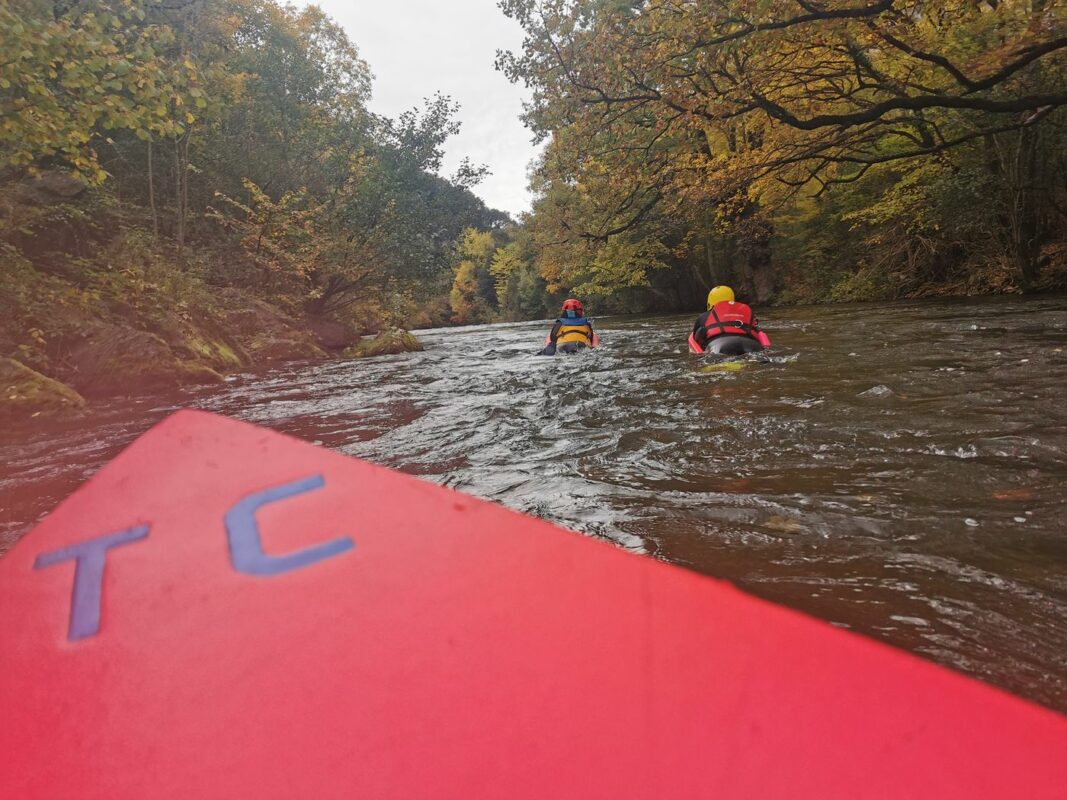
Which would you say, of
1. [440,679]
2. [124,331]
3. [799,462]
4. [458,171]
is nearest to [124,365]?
[124,331]

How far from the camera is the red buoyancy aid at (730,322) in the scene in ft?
25.3

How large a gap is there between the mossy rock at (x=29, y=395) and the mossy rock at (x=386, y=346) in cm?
851

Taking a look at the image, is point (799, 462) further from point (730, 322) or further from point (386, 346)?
point (386, 346)

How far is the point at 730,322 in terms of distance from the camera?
306 inches

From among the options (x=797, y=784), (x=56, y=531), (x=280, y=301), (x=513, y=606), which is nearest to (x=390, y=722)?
(x=513, y=606)

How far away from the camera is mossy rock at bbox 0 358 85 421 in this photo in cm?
620

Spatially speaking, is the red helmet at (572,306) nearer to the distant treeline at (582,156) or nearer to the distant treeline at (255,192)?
the distant treeline at (582,156)

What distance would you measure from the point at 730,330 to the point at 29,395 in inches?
348

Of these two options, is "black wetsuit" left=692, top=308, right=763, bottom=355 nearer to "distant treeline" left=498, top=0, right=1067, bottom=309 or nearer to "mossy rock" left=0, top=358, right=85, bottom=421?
"distant treeline" left=498, top=0, right=1067, bottom=309

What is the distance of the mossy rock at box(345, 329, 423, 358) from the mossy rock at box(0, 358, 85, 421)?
8515 millimetres

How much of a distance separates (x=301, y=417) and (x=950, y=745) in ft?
20.8

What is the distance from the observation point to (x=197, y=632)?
0.94 meters

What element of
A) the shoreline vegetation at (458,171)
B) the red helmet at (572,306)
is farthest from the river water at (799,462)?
the shoreline vegetation at (458,171)

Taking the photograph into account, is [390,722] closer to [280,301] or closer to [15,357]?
[15,357]
